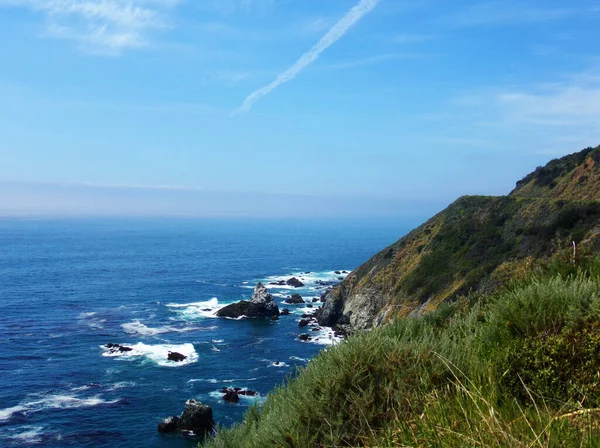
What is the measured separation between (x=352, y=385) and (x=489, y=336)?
2.42 meters

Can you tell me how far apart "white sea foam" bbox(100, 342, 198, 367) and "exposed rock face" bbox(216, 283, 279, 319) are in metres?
15.6

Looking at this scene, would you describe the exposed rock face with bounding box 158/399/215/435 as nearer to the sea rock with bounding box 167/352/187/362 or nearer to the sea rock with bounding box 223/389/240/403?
the sea rock with bounding box 223/389/240/403

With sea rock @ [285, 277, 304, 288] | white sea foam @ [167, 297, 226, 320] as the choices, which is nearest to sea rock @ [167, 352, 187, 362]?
white sea foam @ [167, 297, 226, 320]

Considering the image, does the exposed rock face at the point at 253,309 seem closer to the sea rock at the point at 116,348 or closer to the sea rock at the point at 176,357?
the sea rock at the point at 116,348

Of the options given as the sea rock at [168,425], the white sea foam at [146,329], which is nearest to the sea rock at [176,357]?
the white sea foam at [146,329]

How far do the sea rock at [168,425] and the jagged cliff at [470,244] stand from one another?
1840 centimetres

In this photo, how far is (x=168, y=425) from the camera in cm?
3372

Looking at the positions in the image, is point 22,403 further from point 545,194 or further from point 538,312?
point 545,194

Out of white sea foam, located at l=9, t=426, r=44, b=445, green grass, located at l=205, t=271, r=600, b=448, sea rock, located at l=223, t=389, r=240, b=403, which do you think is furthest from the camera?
sea rock, located at l=223, t=389, r=240, b=403

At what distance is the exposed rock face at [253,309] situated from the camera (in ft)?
230

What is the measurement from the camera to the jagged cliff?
45.7 metres

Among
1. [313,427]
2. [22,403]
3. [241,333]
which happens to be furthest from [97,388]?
[313,427]

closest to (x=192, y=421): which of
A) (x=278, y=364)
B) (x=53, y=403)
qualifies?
(x=53, y=403)

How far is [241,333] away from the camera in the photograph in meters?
61.5
